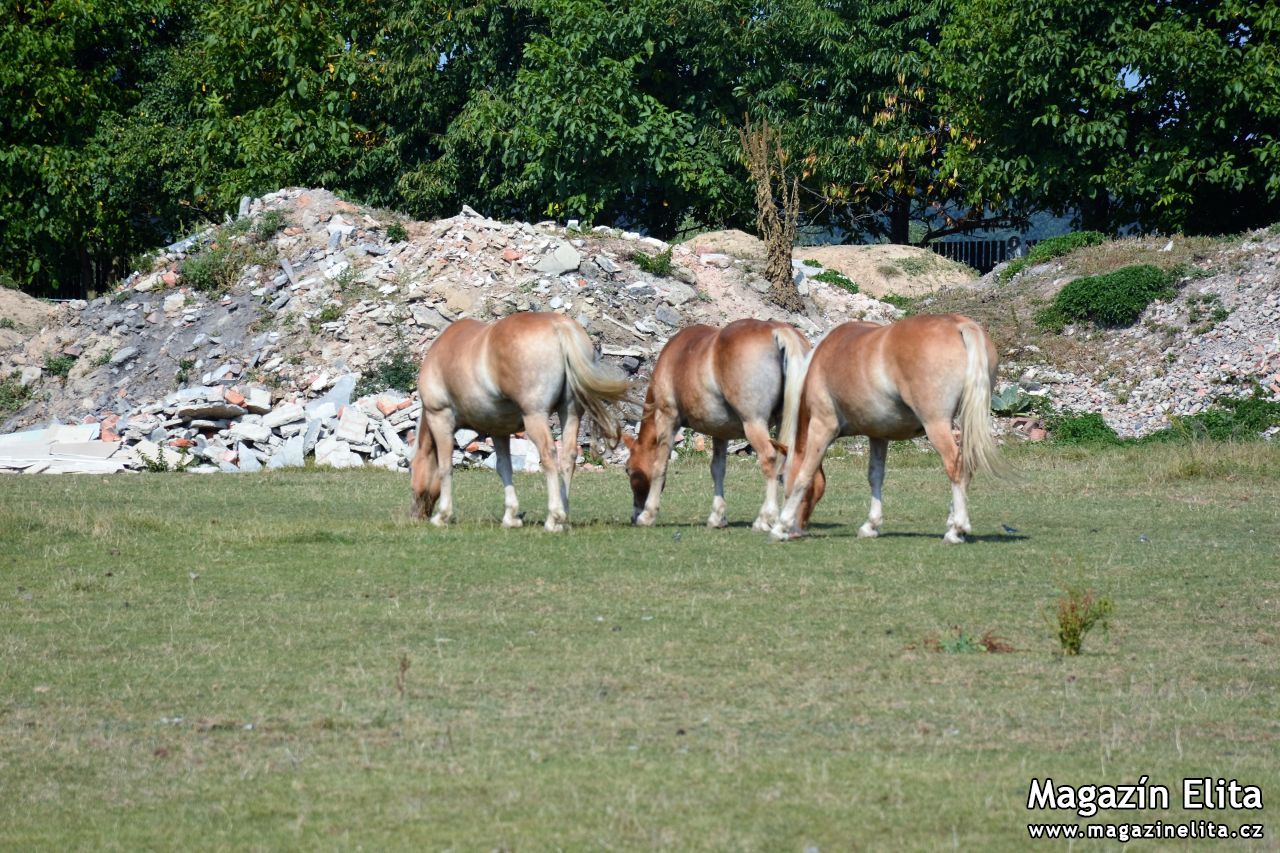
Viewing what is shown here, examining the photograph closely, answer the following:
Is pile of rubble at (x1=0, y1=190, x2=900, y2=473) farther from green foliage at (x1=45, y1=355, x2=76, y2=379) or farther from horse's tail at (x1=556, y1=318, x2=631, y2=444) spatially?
horse's tail at (x1=556, y1=318, x2=631, y2=444)

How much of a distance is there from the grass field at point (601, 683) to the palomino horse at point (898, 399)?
58 centimetres

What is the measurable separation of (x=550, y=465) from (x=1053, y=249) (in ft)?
77.7

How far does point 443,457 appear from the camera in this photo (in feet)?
50.9

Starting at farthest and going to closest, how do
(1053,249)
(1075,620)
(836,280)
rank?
(1053,249) → (836,280) → (1075,620)

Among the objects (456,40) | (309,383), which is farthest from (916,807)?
(456,40)

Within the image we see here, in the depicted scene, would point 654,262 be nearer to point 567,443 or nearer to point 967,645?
point 567,443

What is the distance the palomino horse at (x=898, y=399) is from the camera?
13055mm

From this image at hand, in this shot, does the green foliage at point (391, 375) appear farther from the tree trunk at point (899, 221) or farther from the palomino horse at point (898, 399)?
the tree trunk at point (899, 221)

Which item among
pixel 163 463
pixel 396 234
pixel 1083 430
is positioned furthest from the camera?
pixel 396 234

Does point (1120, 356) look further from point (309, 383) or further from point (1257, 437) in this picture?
point (309, 383)

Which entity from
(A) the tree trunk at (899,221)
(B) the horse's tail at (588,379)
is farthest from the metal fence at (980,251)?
(B) the horse's tail at (588,379)

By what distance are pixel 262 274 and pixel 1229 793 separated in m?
28.5

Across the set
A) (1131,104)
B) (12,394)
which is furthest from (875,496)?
(1131,104)

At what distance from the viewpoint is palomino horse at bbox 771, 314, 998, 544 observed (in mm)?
13055
